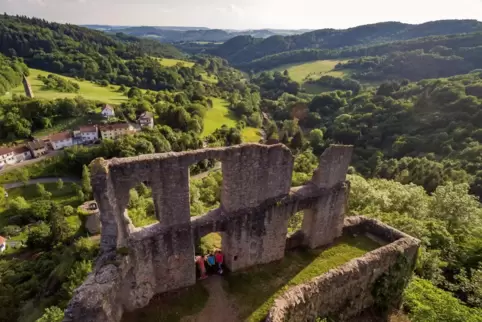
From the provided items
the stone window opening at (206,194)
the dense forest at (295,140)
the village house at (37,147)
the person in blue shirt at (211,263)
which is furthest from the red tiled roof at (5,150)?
the person in blue shirt at (211,263)

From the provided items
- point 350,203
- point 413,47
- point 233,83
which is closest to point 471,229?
point 350,203

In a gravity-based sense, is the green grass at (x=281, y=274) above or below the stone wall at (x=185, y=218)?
below

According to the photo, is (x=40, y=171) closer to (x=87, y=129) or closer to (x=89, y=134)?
(x=89, y=134)

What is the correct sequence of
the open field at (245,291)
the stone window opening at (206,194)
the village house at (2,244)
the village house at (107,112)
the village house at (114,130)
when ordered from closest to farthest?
1. the open field at (245,291)
2. the stone window opening at (206,194)
3. the village house at (2,244)
4. the village house at (114,130)
5. the village house at (107,112)

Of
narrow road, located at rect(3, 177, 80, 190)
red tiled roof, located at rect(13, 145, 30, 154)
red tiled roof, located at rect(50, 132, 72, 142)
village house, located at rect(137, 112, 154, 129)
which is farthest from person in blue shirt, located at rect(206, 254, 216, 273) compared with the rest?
red tiled roof, located at rect(13, 145, 30, 154)

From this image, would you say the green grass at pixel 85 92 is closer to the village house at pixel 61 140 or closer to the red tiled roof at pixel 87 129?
the red tiled roof at pixel 87 129

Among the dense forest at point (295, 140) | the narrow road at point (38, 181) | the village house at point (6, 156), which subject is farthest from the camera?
the village house at point (6, 156)

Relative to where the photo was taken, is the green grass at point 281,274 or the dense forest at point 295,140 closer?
the green grass at point 281,274
